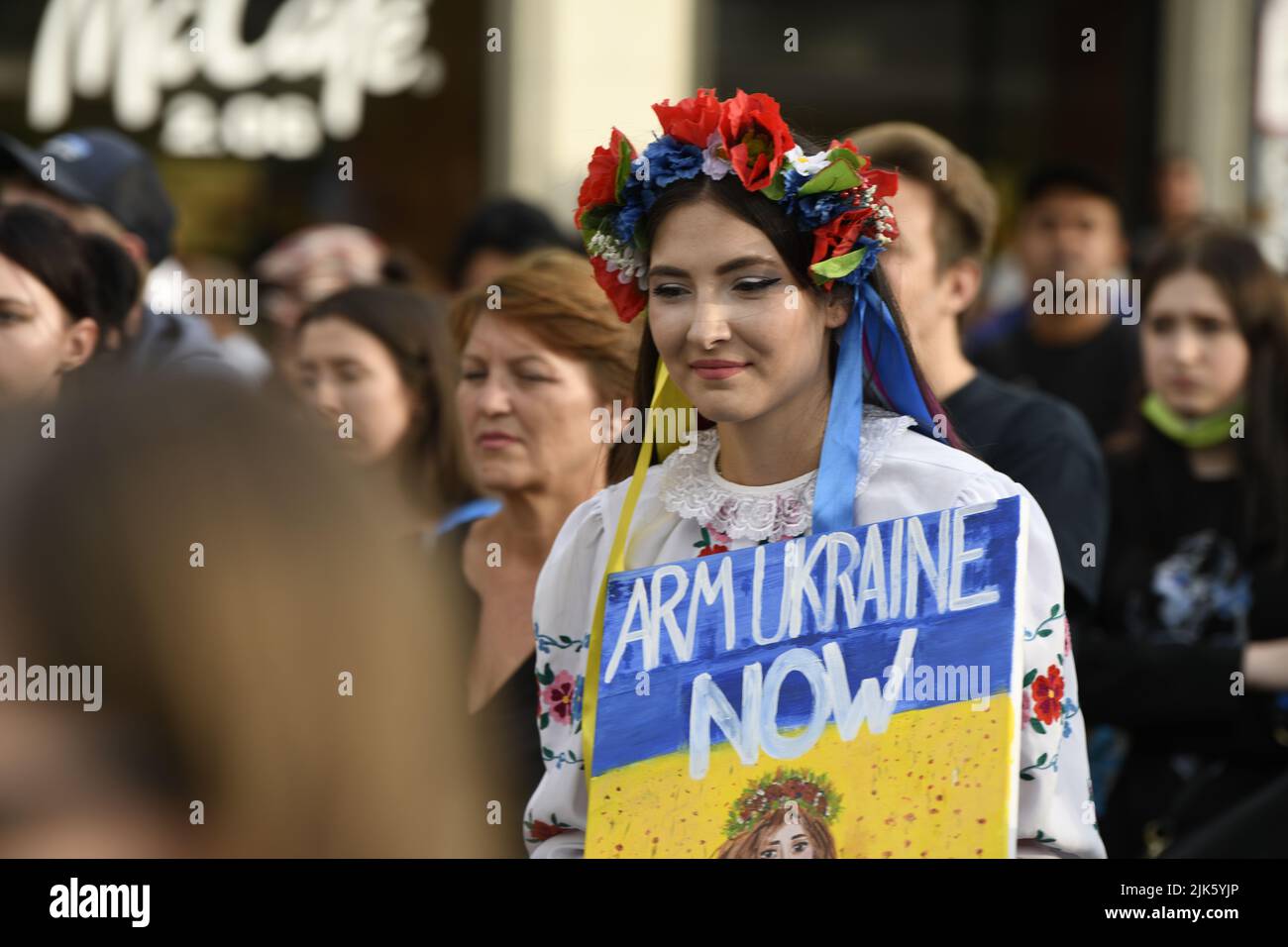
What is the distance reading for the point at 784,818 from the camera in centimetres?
215

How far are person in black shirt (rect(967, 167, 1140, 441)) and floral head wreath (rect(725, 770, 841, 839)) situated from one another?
319cm

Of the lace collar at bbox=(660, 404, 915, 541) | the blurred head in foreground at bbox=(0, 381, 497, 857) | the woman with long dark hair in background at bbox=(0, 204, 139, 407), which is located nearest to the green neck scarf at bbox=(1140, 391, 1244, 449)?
the lace collar at bbox=(660, 404, 915, 541)

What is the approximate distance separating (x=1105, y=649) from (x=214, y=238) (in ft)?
23.2

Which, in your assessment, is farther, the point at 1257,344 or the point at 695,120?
the point at 1257,344

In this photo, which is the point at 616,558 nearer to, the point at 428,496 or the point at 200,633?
the point at 200,633

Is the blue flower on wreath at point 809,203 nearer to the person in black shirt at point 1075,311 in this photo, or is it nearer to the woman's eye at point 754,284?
the woman's eye at point 754,284

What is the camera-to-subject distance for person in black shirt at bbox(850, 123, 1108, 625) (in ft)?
10.7

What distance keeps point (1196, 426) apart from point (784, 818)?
2.21 metres

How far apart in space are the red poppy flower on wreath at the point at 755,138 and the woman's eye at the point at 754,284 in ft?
0.40

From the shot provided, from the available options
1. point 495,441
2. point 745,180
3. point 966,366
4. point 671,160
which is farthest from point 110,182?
point 745,180
